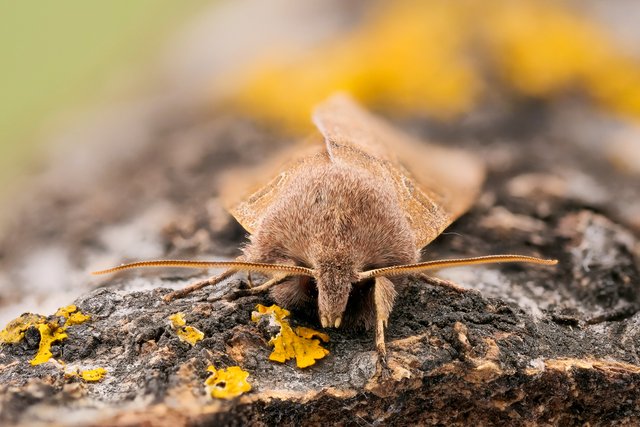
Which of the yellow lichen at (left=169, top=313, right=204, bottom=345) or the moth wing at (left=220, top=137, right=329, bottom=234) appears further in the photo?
the moth wing at (left=220, top=137, right=329, bottom=234)

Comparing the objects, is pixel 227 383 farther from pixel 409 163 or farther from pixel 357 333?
pixel 409 163

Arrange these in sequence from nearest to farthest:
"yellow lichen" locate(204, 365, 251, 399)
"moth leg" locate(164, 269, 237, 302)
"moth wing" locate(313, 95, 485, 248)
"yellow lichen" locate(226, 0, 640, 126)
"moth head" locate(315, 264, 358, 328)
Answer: "yellow lichen" locate(204, 365, 251, 399) → "moth head" locate(315, 264, 358, 328) → "moth leg" locate(164, 269, 237, 302) → "moth wing" locate(313, 95, 485, 248) → "yellow lichen" locate(226, 0, 640, 126)

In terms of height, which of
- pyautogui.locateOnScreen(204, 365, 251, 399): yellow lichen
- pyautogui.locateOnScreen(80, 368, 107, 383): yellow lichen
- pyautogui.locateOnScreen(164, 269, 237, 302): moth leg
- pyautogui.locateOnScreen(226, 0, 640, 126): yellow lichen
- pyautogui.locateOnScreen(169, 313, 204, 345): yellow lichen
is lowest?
pyautogui.locateOnScreen(204, 365, 251, 399): yellow lichen

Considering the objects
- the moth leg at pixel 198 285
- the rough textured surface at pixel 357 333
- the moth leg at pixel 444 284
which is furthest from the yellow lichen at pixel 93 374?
the moth leg at pixel 444 284

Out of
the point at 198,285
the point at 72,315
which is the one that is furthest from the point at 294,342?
the point at 72,315

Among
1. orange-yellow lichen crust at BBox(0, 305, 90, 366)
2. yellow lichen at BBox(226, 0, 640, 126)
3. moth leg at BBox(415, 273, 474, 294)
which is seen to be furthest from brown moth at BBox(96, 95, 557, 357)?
yellow lichen at BBox(226, 0, 640, 126)

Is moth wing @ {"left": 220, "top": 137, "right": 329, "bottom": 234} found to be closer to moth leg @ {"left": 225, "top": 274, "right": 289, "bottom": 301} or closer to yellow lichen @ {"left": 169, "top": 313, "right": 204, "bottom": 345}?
moth leg @ {"left": 225, "top": 274, "right": 289, "bottom": 301}
